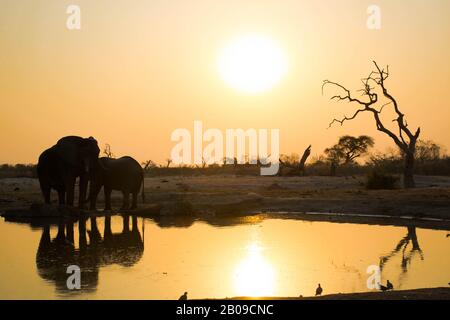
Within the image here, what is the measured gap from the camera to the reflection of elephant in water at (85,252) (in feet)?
40.8

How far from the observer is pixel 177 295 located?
35.2 ft

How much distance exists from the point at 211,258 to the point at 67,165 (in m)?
11.2

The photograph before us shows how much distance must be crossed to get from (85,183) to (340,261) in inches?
517

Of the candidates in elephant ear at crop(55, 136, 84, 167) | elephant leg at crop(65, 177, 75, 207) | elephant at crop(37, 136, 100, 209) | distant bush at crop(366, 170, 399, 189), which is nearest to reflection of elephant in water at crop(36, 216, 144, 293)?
elephant leg at crop(65, 177, 75, 207)

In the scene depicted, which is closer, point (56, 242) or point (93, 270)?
point (93, 270)

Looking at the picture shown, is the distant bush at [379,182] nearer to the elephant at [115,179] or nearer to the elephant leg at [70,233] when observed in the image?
the elephant at [115,179]

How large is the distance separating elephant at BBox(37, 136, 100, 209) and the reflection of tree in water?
1195cm

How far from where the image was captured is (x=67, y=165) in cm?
2434

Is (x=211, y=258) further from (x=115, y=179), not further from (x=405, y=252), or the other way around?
(x=115, y=179)

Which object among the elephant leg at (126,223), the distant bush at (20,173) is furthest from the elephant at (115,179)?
the distant bush at (20,173)

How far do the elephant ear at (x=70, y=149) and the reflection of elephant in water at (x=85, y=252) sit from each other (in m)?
3.89
